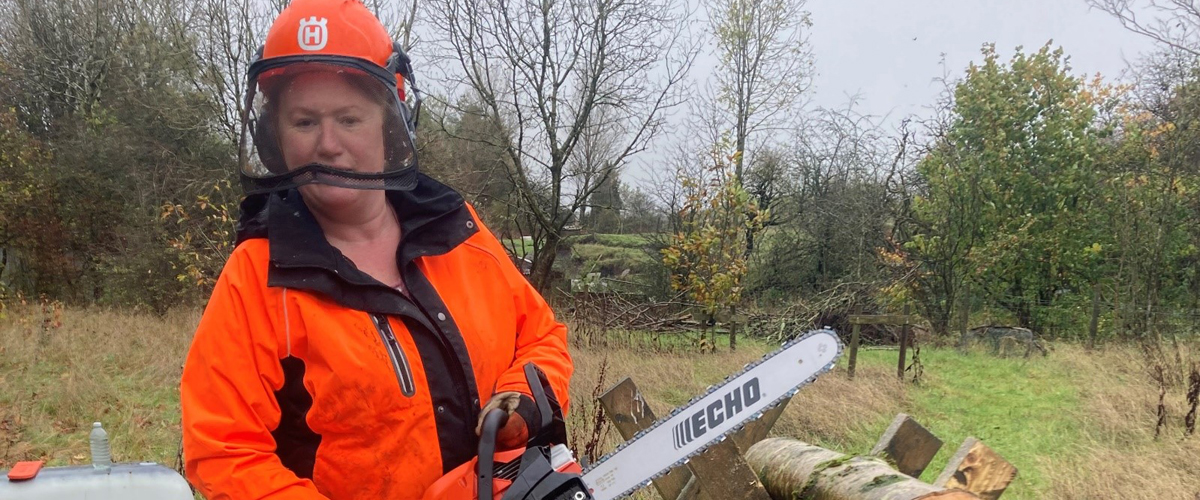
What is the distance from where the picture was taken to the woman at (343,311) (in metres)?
1.25

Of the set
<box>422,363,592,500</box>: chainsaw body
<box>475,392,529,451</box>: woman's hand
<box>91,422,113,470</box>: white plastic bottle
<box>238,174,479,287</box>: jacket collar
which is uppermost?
<box>238,174,479,287</box>: jacket collar

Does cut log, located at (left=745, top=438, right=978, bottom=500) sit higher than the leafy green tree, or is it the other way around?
the leafy green tree

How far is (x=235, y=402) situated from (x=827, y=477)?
2056mm

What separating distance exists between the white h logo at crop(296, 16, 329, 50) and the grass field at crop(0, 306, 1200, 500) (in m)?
3.52

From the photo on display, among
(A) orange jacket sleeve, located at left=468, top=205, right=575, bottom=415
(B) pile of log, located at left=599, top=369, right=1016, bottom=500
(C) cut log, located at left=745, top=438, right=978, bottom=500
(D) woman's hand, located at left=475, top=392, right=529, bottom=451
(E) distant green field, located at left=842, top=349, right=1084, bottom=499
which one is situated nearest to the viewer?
(D) woman's hand, located at left=475, top=392, right=529, bottom=451

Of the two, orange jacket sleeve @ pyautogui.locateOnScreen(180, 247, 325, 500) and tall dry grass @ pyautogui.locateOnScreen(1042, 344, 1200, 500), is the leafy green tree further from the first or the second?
orange jacket sleeve @ pyautogui.locateOnScreen(180, 247, 325, 500)

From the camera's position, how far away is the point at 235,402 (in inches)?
48.3

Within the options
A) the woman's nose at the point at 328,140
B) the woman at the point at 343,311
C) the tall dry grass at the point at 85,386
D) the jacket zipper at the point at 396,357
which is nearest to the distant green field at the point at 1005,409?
the woman at the point at 343,311

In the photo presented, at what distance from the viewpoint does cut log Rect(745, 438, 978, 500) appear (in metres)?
2.08

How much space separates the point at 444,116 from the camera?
1162 cm

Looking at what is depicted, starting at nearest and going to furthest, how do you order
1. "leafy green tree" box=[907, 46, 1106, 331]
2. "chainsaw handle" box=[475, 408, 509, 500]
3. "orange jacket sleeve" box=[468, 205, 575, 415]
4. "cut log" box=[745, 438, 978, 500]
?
"chainsaw handle" box=[475, 408, 509, 500] < "orange jacket sleeve" box=[468, 205, 575, 415] < "cut log" box=[745, 438, 978, 500] < "leafy green tree" box=[907, 46, 1106, 331]

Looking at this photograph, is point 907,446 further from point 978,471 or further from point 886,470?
point 886,470

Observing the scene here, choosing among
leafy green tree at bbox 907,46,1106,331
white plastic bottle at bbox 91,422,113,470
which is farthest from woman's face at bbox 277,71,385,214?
leafy green tree at bbox 907,46,1106,331

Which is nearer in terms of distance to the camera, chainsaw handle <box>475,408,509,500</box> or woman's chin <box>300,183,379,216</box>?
chainsaw handle <box>475,408,509,500</box>
